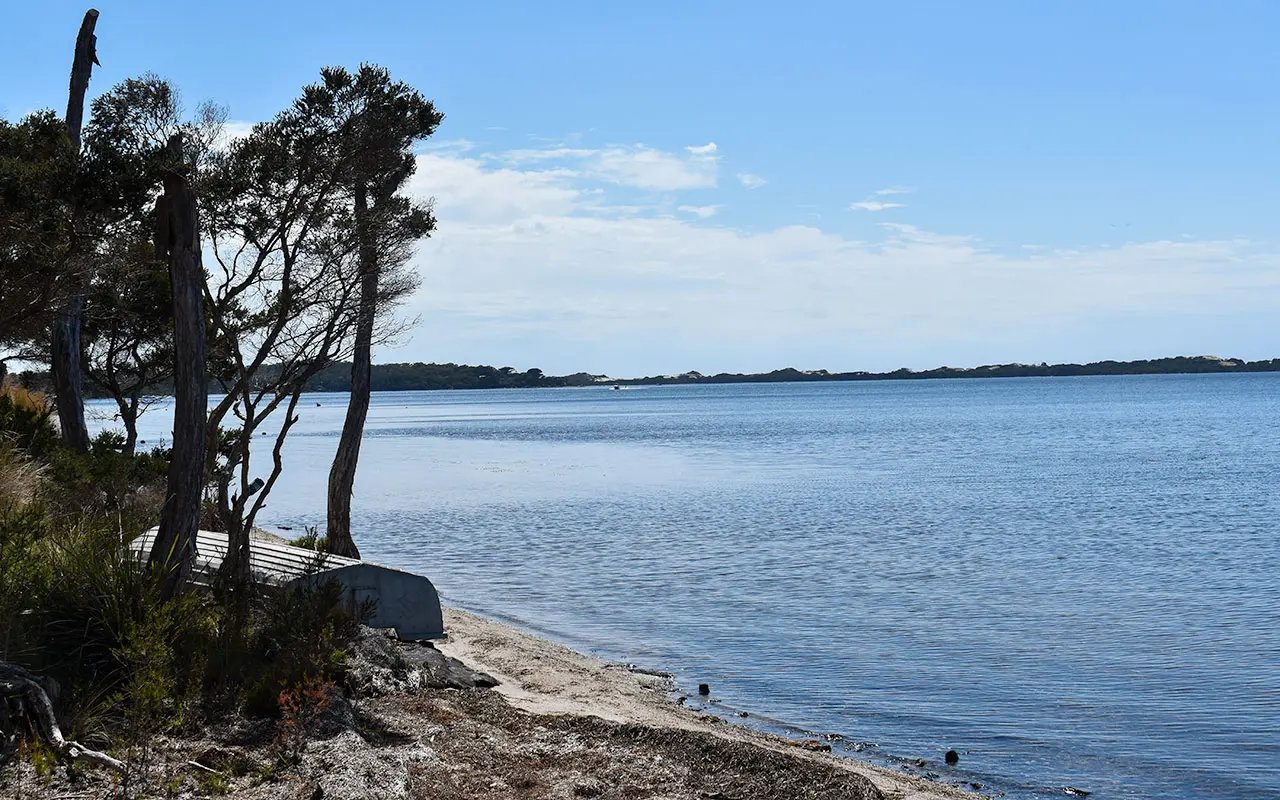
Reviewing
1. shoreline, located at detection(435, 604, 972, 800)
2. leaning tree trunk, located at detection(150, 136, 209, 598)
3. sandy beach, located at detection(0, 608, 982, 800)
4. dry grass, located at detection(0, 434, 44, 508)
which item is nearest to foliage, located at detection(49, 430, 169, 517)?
dry grass, located at detection(0, 434, 44, 508)

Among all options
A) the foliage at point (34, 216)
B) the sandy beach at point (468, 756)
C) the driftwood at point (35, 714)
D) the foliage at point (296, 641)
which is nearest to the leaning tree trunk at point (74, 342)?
the foliage at point (34, 216)

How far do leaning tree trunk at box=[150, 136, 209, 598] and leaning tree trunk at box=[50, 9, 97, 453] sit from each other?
9613 millimetres

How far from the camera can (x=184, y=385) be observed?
31.4 ft

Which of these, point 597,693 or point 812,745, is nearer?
point 812,745

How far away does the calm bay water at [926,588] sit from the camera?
36.8 ft

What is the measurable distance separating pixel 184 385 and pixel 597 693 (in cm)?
504

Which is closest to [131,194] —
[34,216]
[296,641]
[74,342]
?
[34,216]

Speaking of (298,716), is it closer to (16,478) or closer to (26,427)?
(16,478)

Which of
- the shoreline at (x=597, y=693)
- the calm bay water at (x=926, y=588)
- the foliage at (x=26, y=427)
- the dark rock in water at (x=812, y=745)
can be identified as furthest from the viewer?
the foliage at (x=26, y=427)

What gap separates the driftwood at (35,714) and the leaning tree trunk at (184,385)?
2374 mm

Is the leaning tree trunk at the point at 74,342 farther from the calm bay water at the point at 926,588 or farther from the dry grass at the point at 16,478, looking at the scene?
the calm bay water at the point at 926,588

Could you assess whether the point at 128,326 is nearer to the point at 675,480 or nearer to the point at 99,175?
the point at 99,175

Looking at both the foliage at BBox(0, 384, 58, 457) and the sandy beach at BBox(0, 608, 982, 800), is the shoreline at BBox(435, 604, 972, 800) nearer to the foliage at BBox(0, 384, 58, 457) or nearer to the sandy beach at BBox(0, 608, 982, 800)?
the sandy beach at BBox(0, 608, 982, 800)

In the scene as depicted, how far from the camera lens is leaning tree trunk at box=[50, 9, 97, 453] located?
18.3 metres
